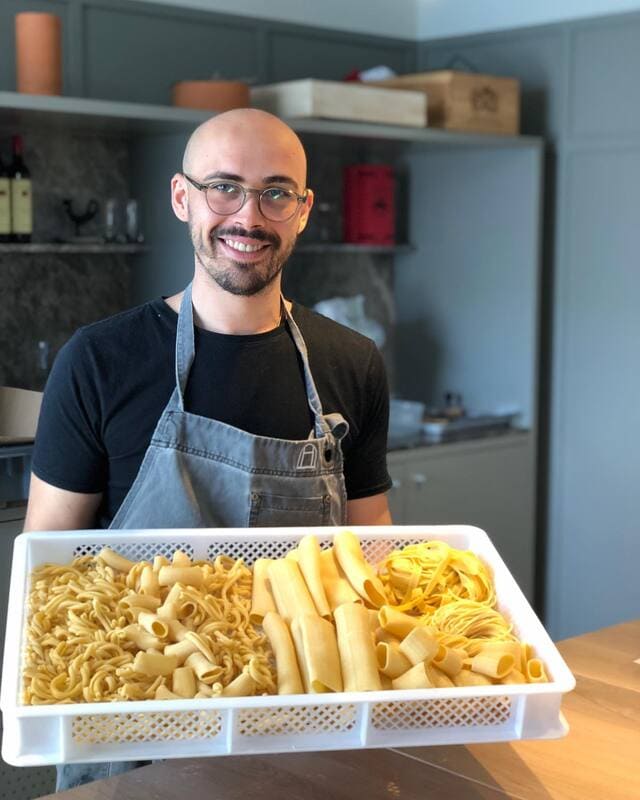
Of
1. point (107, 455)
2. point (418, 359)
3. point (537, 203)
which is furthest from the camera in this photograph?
point (418, 359)

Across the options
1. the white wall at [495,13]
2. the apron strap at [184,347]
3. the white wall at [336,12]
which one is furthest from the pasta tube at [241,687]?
the white wall at [495,13]

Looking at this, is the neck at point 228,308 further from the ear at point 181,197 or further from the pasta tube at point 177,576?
the pasta tube at point 177,576

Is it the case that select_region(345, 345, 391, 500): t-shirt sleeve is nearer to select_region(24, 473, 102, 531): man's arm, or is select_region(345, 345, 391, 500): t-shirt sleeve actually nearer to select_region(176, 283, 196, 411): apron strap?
select_region(176, 283, 196, 411): apron strap

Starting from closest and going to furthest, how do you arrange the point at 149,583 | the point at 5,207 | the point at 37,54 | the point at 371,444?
the point at 149,583 → the point at 371,444 → the point at 37,54 → the point at 5,207

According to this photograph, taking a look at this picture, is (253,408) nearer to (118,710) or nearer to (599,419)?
(118,710)

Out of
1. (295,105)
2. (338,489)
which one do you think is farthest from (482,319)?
(338,489)

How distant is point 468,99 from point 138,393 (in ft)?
7.88

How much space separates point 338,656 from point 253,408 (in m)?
0.69

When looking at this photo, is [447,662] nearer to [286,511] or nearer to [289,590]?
[289,590]

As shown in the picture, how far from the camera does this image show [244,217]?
1882 mm

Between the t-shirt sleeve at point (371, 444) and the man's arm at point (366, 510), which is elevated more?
the t-shirt sleeve at point (371, 444)

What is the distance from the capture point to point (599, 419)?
13.8 feet

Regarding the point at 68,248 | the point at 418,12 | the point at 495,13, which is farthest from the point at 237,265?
the point at 418,12

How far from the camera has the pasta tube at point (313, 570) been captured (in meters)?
1.48
